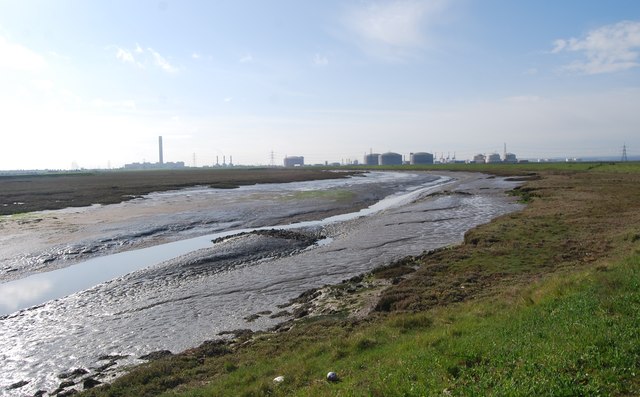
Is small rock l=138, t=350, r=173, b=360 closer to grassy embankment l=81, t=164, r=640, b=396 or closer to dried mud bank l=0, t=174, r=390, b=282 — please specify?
grassy embankment l=81, t=164, r=640, b=396

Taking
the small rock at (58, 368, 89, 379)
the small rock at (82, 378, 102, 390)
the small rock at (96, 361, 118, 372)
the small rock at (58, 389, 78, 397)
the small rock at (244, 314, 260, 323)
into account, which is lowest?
the small rock at (58, 368, 89, 379)

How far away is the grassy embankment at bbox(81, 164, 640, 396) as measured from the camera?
725 centimetres

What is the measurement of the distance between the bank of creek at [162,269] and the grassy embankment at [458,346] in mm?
2527

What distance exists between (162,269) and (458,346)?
17556 millimetres

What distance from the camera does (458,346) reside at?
29.8 ft

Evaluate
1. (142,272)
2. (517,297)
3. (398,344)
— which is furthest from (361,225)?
(398,344)

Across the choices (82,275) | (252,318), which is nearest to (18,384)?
(252,318)

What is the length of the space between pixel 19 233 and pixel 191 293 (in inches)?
895

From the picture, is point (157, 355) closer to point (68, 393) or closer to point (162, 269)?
point (68, 393)

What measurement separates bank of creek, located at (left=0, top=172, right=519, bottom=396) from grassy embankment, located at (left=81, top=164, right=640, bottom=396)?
2.53 metres

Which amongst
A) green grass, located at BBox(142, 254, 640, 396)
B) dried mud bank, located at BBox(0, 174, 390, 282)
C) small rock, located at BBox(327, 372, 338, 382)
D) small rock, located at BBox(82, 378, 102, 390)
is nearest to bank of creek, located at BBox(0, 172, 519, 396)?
dried mud bank, located at BBox(0, 174, 390, 282)

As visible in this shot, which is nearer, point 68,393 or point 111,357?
point 68,393

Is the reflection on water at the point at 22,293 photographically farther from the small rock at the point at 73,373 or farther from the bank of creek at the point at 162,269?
the small rock at the point at 73,373

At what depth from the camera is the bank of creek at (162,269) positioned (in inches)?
545
